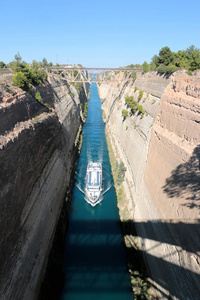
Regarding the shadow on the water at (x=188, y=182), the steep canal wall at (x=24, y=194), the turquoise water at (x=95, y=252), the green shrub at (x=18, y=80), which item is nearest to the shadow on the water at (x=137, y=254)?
the turquoise water at (x=95, y=252)

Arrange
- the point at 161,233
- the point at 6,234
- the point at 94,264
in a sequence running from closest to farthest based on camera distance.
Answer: the point at 6,234 < the point at 161,233 < the point at 94,264

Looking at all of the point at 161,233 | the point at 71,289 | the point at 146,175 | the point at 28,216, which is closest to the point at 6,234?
the point at 28,216

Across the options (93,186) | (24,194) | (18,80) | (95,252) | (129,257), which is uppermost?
(18,80)

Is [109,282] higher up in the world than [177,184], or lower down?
lower down

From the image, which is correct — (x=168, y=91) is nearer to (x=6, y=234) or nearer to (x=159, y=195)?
(x=159, y=195)

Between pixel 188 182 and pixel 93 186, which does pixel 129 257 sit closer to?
pixel 93 186

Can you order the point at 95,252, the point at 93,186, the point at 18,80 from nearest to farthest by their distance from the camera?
1. the point at 95,252
2. the point at 18,80
3. the point at 93,186

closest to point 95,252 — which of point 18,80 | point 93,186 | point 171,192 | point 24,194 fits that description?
point 93,186
